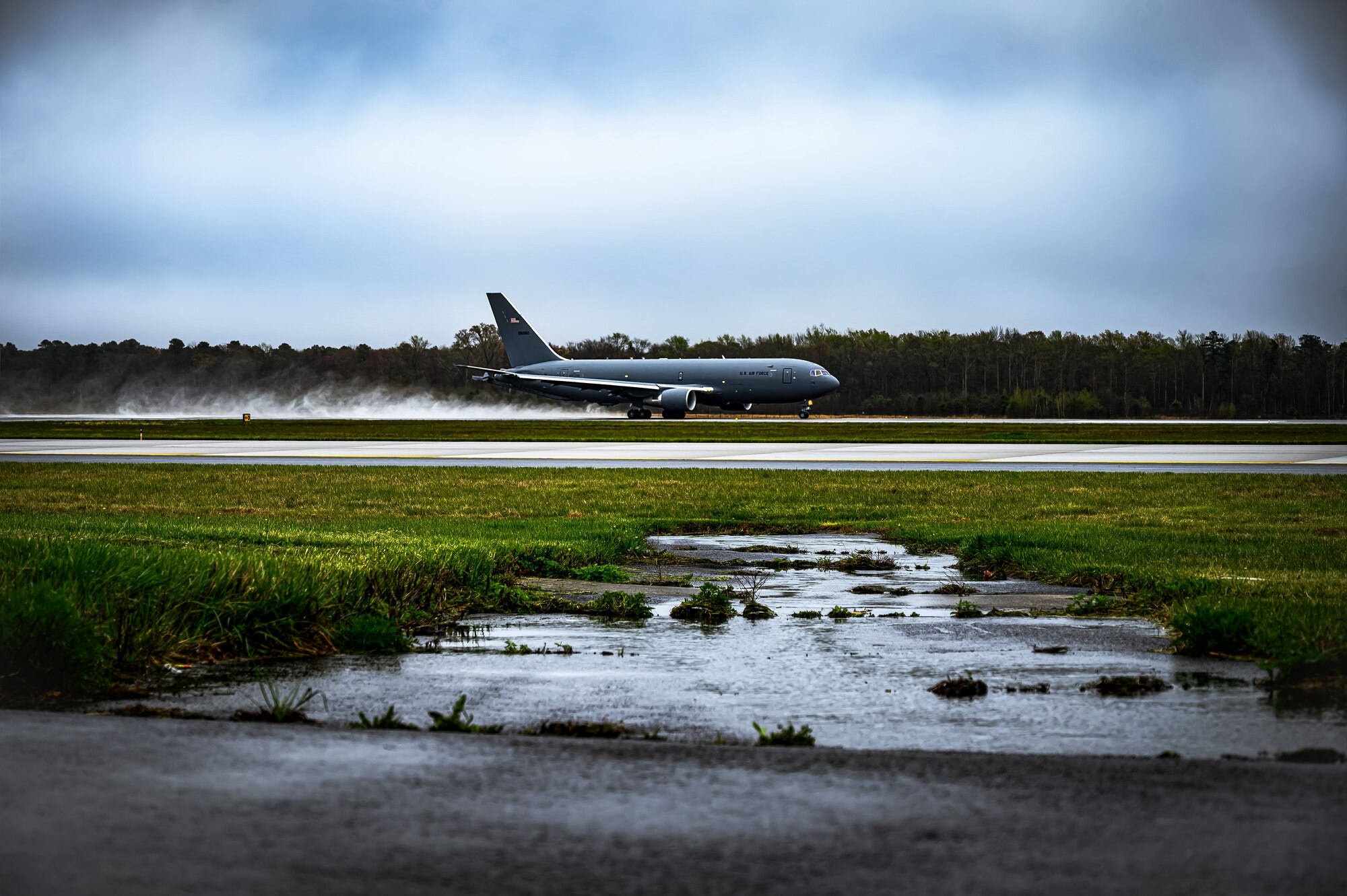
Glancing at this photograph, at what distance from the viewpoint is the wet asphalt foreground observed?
13.1 feet

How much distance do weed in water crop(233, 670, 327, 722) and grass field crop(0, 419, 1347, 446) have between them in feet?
127

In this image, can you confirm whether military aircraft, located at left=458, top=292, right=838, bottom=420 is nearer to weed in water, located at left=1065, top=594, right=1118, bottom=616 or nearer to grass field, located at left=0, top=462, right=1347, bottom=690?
grass field, located at left=0, top=462, right=1347, bottom=690

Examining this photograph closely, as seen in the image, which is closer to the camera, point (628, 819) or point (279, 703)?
point (628, 819)

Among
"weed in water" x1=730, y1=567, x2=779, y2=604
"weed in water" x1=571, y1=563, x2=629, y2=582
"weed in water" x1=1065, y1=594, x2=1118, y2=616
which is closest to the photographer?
"weed in water" x1=1065, y1=594, x2=1118, y2=616

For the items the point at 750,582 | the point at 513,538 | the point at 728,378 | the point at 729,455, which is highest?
the point at 728,378

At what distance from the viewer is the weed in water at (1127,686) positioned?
7.34m

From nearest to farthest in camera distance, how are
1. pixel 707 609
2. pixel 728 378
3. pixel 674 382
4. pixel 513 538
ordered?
pixel 707 609, pixel 513 538, pixel 728 378, pixel 674 382

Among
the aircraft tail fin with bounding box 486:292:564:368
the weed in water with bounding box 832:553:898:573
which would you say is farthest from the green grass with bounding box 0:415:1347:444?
the weed in water with bounding box 832:553:898:573

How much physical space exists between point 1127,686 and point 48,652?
19.9 ft

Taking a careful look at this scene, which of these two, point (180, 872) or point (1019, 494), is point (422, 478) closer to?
point (1019, 494)

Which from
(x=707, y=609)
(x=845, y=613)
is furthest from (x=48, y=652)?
(x=845, y=613)

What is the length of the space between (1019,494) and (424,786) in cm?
1774

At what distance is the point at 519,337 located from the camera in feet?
282

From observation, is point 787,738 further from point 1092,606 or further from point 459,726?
point 1092,606
